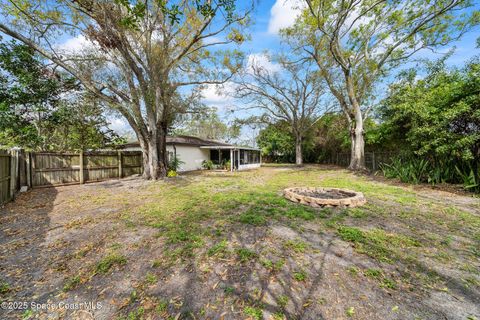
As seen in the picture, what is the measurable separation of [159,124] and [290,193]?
7.93 meters

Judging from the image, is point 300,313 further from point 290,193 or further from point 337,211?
point 290,193

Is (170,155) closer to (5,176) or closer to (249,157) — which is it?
(249,157)

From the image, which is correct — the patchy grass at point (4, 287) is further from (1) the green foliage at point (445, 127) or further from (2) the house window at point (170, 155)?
(2) the house window at point (170, 155)

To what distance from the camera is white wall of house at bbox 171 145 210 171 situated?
1609 cm

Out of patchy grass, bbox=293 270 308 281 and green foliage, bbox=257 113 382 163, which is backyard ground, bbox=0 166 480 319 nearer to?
patchy grass, bbox=293 270 308 281

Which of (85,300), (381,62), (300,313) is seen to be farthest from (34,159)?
(381,62)

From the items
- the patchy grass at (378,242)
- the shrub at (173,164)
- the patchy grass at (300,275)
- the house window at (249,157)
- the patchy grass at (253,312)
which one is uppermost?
the house window at (249,157)

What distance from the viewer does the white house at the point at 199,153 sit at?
15784mm

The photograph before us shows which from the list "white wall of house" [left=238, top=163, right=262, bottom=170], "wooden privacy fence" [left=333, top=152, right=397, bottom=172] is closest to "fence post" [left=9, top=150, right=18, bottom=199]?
"white wall of house" [left=238, top=163, right=262, bottom=170]

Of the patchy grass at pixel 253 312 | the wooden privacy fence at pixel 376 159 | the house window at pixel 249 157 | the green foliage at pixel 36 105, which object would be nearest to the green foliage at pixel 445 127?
the wooden privacy fence at pixel 376 159

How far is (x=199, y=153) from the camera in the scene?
17938mm

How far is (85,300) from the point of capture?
2010 millimetres

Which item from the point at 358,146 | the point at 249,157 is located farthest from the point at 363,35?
the point at 249,157

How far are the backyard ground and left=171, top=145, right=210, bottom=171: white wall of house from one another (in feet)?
37.3
